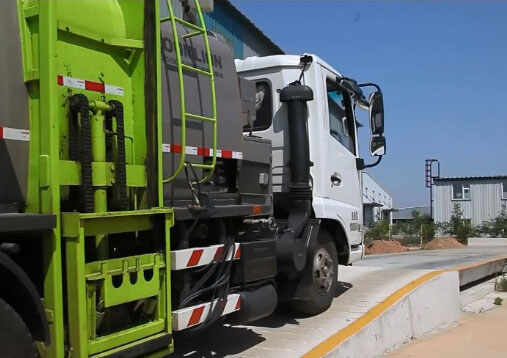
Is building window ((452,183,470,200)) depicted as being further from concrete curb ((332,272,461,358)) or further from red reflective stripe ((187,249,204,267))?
red reflective stripe ((187,249,204,267))

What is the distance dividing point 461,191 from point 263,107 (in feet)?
128

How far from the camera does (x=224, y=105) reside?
5.11 metres

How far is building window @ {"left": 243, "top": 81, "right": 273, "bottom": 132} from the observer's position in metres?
6.80

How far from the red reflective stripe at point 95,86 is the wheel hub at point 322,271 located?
11.6 ft

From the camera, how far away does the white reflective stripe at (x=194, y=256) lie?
4.17 m

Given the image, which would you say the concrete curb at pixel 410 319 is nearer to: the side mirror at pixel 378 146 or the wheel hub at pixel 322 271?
the wheel hub at pixel 322 271

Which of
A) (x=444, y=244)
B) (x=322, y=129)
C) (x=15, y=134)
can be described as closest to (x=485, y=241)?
(x=444, y=244)

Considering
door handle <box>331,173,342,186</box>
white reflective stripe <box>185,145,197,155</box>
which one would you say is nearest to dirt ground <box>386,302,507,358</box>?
door handle <box>331,173,342,186</box>

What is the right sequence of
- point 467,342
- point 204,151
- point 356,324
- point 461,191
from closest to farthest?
point 204,151, point 356,324, point 467,342, point 461,191

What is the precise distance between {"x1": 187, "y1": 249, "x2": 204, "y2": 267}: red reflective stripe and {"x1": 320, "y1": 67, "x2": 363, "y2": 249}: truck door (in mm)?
2745

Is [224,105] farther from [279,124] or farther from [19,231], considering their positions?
[19,231]

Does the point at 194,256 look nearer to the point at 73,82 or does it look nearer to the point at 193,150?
the point at 193,150

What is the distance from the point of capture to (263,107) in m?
Result: 6.86

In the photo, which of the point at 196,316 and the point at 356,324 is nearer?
the point at 196,316
